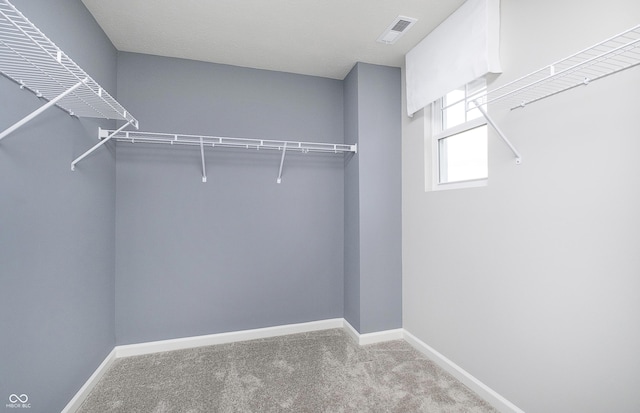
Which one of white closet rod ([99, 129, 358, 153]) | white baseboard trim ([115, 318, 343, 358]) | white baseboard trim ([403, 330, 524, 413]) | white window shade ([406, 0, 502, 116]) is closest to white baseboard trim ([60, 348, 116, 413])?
white baseboard trim ([115, 318, 343, 358])

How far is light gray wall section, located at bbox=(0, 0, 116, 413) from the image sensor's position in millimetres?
1234

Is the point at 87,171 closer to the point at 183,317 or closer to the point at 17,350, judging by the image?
the point at 17,350

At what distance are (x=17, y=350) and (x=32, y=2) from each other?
5.29 feet

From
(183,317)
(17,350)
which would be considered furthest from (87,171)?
(183,317)

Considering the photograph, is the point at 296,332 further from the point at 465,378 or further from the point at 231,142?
the point at 231,142

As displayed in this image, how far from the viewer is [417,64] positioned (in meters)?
2.24

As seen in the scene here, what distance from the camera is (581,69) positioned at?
1210 millimetres

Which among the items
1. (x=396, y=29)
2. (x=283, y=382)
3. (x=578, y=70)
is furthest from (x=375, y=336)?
(x=396, y=29)

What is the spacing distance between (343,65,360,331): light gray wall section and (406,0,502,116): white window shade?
51cm

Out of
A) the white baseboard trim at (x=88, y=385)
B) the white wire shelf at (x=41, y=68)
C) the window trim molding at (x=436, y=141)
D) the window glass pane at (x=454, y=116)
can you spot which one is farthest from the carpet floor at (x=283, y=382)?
the window glass pane at (x=454, y=116)

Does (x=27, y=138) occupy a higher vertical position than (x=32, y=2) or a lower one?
lower

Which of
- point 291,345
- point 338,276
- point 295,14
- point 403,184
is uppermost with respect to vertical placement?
point 295,14

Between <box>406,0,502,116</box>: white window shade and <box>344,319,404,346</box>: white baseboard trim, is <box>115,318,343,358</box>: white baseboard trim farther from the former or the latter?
<box>406,0,502,116</box>: white window shade

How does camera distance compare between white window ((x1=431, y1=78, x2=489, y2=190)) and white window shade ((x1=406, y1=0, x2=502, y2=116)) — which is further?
white window ((x1=431, y1=78, x2=489, y2=190))
